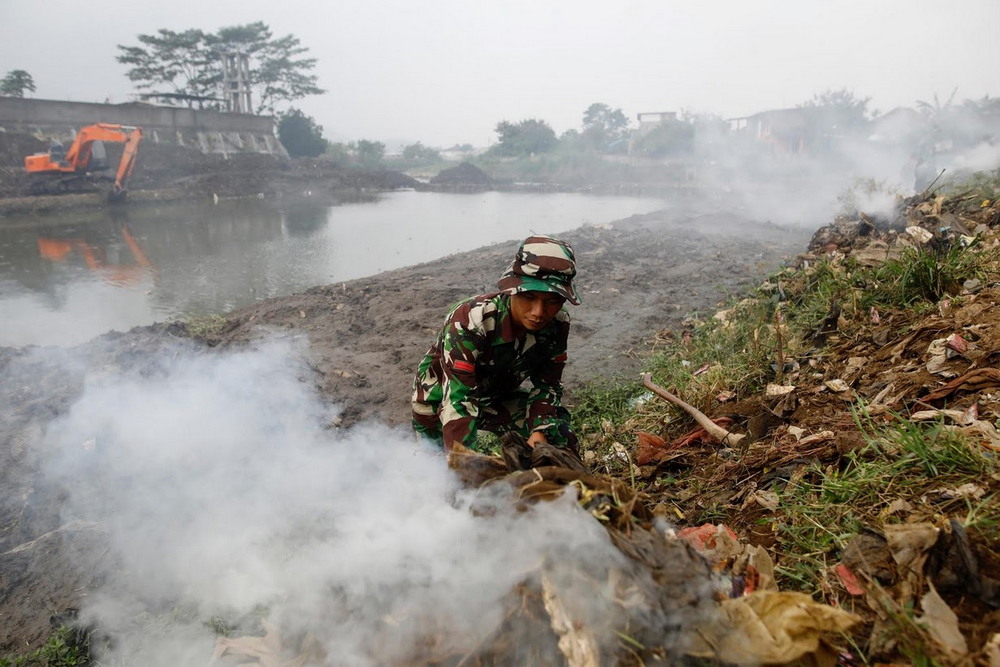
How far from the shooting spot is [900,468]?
1.90 metres

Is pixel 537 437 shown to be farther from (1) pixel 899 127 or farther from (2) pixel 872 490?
(1) pixel 899 127

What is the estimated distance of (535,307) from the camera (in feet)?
6.99

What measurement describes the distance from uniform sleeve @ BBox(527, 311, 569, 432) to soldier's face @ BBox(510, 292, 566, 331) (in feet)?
0.99

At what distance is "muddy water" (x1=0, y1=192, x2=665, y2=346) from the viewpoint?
811cm

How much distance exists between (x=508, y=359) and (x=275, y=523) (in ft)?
4.03

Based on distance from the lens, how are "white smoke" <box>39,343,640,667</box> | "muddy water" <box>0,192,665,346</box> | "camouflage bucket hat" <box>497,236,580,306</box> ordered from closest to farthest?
1. "white smoke" <box>39,343,640,667</box>
2. "camouflage bucket hat" <box>497,236,580,306</box>
3. "muddy water" <box>0,192,665,346</box>

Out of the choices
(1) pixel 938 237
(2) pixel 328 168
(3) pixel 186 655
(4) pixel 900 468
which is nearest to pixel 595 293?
(1) pixel 938 237

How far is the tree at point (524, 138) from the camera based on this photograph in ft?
145

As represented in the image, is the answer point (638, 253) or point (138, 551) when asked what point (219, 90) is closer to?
point (638, 253)

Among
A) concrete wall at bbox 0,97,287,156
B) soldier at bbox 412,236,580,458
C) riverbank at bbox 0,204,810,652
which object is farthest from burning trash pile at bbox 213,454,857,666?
concrete wall at bbox 0,97,287,156

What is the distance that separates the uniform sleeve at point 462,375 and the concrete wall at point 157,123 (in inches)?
1035

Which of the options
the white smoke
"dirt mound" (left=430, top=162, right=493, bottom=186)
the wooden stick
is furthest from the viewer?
"dirt mound" (left=430, top=162, right=493, bottom=186)

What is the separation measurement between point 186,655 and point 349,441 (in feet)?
6.06

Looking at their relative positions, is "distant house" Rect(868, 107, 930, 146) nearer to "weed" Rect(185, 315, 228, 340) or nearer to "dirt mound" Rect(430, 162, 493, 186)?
"dirt mound" Rect(430, 162, 493, 186)
